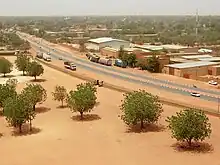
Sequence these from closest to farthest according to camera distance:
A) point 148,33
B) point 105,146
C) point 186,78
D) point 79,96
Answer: point 105,146 → point 79,96 → point 186,78 → point 148,33

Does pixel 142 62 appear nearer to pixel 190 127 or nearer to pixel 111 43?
pixel 111 43

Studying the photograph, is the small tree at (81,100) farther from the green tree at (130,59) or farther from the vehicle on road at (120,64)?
the green tree at (130,59)

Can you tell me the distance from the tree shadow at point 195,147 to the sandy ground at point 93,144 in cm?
39

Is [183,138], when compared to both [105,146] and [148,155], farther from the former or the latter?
[105,146]

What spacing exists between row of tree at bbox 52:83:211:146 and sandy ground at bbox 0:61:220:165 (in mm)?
1225

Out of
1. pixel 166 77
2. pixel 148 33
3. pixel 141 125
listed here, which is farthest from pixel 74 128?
pixel 148 33

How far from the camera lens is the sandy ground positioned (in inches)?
1133

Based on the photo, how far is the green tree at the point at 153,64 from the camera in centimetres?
7075

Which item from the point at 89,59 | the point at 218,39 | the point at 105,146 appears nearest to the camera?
the point at 105,146

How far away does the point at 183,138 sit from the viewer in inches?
1217

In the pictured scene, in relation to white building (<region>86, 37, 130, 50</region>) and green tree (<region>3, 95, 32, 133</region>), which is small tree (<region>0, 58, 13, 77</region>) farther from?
white building (<region>86, 37, 130, 50</region>)

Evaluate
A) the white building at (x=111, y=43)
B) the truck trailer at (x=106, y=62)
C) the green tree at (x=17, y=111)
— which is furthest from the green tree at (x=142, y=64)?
the green tree at (x=17, y=111)

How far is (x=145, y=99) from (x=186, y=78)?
30.2 m

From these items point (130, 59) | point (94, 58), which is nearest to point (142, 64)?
point (130, 59)
